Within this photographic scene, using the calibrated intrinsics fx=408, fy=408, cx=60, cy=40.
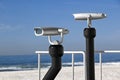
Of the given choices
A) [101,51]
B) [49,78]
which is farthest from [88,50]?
[101,51]

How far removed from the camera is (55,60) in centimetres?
190

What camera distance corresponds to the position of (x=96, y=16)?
198cm

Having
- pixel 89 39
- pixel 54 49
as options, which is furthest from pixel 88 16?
pixel 54 49

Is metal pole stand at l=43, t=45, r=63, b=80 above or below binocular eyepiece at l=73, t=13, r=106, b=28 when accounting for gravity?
below

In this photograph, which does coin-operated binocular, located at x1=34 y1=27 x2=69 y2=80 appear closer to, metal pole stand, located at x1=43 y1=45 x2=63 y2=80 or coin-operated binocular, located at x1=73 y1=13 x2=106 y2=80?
metal pole stand, located at x1=43 y1=45 x2=63 y2=80

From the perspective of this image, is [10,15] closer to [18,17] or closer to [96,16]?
[18,17]

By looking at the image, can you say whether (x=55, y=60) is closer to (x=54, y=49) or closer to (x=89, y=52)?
(x=54, y=49)

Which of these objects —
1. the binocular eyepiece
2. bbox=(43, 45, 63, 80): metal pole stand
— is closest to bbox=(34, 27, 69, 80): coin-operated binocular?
bbox=(43, 45, 63, 80): metal pole stand

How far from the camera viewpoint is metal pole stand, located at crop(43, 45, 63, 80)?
190cm

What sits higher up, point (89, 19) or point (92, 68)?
point (89, 19)

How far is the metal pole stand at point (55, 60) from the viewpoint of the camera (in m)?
1.90

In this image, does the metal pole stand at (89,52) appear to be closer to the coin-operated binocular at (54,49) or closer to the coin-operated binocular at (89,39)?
the coin-operated binocular at (89,39)

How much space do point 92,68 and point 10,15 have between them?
32812mm

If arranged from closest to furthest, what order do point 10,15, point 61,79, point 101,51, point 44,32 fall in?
point 44,32
point 101,51
point 61,79
point 10,15
